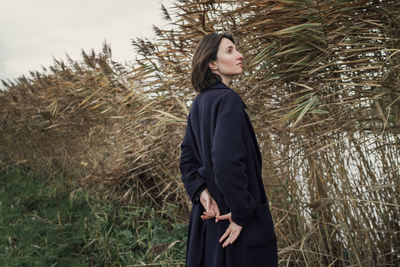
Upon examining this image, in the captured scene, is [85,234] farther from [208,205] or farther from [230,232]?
[230,232]

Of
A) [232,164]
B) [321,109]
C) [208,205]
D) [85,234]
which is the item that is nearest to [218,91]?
[232,164]

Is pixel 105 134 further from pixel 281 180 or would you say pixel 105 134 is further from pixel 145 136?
pixel 281 180

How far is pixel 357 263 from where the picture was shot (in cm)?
221

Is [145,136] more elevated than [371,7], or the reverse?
[371,7]

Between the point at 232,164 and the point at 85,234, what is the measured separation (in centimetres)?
314

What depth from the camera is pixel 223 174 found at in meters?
1.19

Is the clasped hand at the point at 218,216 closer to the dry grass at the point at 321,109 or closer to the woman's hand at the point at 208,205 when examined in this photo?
the woman's hand at the point at 208,205

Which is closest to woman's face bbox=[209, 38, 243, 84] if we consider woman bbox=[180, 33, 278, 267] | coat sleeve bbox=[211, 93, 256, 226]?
woman bbox=[180, 33, 278, 267]

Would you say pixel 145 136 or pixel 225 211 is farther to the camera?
pixel 145 136

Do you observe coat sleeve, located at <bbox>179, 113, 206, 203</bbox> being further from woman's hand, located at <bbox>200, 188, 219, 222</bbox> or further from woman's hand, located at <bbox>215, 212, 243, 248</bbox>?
woman's hand, located at <bbox>215, 212, 243, 248</bbox>

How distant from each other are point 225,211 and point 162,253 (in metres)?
1.59

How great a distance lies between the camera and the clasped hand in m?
1.28

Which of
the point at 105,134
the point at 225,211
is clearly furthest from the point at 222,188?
the point at 105,134

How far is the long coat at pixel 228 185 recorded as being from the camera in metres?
1.20
